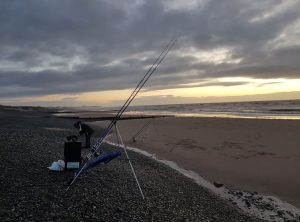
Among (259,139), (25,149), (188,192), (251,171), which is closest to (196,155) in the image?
(251,171)

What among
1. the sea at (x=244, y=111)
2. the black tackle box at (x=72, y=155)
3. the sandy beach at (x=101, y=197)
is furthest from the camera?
the sea at (x=244, y=111)

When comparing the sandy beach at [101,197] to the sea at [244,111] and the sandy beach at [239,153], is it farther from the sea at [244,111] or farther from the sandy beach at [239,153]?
the sea at [244,111]

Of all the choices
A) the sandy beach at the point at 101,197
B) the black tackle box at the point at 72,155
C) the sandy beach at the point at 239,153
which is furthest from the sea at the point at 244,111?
the black tackle box at the point at 72,155

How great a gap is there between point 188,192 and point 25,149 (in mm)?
6676

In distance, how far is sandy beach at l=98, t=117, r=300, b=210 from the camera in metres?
10.8

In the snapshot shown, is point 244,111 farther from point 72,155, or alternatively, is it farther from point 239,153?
point 72,155

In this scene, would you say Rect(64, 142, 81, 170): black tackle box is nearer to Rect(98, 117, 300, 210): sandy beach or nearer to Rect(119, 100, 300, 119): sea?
Rect(98, 117, 300, 210): sandy beach

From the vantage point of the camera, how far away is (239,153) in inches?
585

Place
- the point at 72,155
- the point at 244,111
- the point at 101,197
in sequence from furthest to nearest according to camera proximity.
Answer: the point at 244,111, the point at 72,155, the point at 101,197

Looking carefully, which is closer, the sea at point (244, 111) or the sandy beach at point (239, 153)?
the sandy beach at point (239, 153)

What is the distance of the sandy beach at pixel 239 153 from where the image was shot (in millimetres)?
10805

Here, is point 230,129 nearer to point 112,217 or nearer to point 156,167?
point 156,167

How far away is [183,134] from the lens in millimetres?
21859

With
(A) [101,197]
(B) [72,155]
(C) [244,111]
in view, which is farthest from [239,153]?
(C) [244,111]
